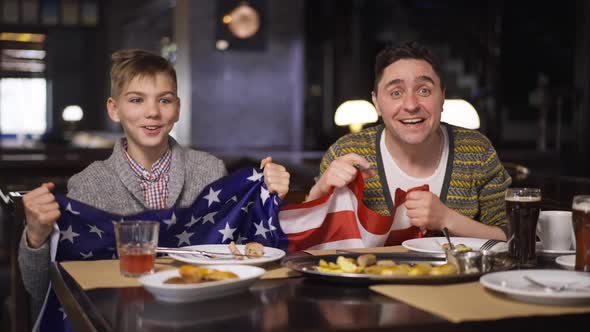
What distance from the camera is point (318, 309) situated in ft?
4.49

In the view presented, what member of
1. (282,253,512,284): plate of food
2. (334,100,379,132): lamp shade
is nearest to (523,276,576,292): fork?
(282,253,512,284): plate of food

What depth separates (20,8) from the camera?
15.6 meters

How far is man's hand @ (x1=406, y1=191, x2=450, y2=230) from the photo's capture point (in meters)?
2.28

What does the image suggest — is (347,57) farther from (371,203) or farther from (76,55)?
(76,55)

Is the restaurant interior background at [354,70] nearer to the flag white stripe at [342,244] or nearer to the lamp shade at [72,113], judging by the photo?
the flag white stripe at [342,244]

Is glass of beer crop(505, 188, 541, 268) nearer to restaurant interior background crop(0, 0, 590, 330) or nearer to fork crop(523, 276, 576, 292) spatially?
fork crop(523, 276, 576, 292)

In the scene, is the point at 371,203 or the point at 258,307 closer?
the point at 258,307

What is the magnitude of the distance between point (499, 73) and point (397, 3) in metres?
1.54

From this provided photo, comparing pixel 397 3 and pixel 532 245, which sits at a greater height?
pixel 397 3

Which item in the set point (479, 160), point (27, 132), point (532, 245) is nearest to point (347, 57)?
point (479, 160)

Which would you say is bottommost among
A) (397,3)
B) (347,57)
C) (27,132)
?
(27,132)

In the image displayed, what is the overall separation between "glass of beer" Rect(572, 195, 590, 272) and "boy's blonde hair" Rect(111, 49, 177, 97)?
4.42 feet

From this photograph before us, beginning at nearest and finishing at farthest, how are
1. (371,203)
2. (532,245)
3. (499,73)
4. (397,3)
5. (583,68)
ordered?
1. (532,245)
2. (371,203)
3. (583,68)
4. (499,73)
5. (397,3)

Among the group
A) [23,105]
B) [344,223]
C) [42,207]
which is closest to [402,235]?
[344,223]
